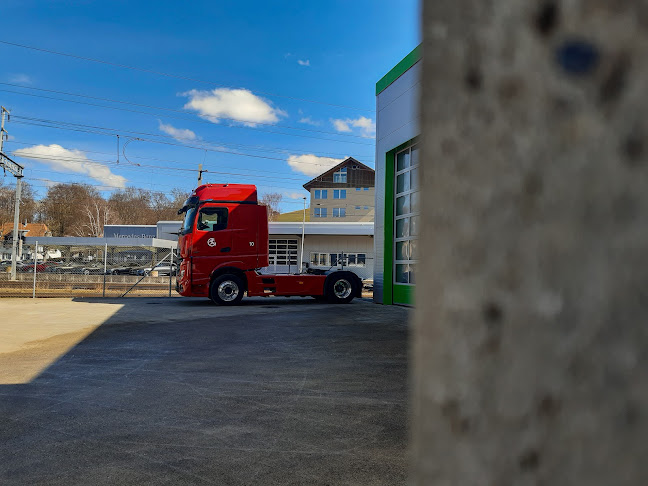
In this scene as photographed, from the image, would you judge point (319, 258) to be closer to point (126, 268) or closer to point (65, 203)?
point (126, 268)

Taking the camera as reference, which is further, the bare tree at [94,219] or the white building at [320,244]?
the bare tree at [94,219]

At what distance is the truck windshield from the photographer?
15023 millimetres

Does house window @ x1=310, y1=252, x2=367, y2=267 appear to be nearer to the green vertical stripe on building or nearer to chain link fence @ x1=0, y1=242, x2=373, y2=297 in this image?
chain link fence @ x1=0, y1=242, x2=373, y2=297

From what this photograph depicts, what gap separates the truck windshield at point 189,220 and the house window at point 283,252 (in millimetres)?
26560

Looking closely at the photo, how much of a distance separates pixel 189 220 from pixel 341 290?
5.51 meters

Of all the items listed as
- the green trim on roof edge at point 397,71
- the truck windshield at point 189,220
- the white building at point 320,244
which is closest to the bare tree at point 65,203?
the white building at point 320,244

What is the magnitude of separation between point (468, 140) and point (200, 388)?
5.28 m

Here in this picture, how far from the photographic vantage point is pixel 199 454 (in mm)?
3420

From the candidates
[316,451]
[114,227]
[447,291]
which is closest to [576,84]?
[447,291]

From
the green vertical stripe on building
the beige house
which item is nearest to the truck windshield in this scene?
the green vertical stripe on building

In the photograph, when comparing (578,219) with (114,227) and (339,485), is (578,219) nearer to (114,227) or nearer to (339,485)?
(339,485)

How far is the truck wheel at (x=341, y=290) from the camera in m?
16.5

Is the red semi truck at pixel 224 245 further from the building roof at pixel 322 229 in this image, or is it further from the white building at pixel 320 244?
the building roof at pixel 322 229

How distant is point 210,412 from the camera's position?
439 cm
